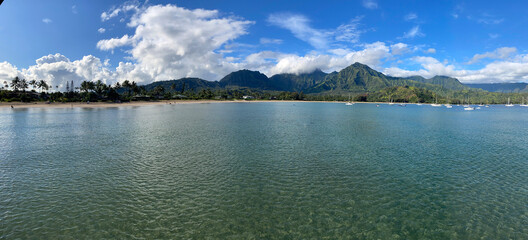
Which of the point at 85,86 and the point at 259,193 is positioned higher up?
the point at 85,86

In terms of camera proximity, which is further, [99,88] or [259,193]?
[99,88]

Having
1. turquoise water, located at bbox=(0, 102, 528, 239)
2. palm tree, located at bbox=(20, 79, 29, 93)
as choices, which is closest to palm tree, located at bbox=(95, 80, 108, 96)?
palm tree, located at bbox=(20, 79, 29, 93)

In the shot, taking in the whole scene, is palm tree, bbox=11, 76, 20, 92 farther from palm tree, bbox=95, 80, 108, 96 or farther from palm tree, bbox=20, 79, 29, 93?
palm tree, bbox=95, 80, 108, 96

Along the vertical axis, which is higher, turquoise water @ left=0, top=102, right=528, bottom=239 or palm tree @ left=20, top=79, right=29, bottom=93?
palm tree @ left=20, top=79, right=29, bottom=93

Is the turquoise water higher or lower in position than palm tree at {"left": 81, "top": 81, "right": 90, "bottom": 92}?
lower

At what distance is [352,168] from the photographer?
979 inches

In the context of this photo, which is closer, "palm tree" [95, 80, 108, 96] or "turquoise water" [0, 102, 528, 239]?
"turquoise water" [0, 102, 528, 239]

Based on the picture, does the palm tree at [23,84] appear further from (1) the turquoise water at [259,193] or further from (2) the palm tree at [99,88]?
(1) the turquoise water at [259,193]

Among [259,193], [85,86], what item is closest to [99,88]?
[85,86]

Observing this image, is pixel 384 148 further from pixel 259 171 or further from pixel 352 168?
pixel 259 171

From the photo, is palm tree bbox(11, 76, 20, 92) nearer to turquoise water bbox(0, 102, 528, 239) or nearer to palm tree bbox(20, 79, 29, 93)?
palm tree bbox(20, 79, 29, 93)

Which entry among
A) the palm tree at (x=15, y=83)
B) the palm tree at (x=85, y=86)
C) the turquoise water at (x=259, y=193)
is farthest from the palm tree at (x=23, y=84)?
the turquoise water at (x=259, y=193)

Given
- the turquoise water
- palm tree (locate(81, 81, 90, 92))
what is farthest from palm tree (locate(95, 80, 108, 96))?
the turquoise water

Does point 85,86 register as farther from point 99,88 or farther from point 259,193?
point 259,193
